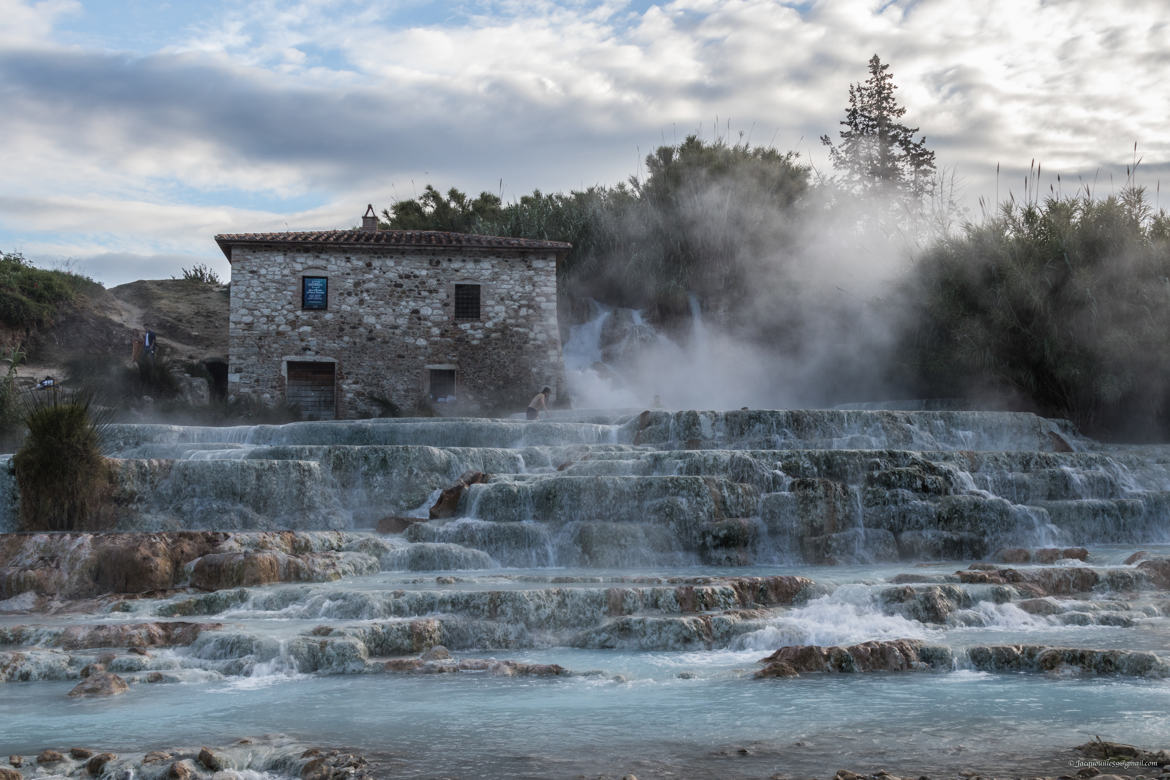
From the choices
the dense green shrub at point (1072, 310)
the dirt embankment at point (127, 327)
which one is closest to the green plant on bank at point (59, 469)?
the dirt embankment at point (127, 327)

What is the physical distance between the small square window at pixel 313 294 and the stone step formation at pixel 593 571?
21.7 ft

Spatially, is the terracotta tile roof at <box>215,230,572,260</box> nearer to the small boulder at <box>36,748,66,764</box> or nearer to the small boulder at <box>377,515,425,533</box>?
the small boulder at <box>377,515,425,533</box>

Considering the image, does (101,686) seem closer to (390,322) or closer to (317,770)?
(317,770)

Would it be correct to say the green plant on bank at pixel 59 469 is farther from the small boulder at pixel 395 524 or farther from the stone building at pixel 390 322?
the stone building at pixel 390 322

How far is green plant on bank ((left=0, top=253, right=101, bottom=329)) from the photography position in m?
20.4

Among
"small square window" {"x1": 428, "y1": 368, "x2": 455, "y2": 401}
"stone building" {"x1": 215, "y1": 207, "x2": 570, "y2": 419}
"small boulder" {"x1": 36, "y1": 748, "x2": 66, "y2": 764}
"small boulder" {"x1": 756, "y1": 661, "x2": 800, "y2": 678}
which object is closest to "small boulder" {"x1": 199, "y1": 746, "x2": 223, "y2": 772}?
"small boulder" {"x1": 36, "y1": 748, "x2": 66, "y2": 764}

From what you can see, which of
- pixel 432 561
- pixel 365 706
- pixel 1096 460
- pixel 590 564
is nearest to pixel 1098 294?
pixel 1096 460

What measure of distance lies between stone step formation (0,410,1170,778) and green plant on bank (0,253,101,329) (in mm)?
10032

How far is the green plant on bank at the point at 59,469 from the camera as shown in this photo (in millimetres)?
9438

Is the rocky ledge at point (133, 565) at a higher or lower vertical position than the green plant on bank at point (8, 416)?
lower

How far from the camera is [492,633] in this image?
623 cm

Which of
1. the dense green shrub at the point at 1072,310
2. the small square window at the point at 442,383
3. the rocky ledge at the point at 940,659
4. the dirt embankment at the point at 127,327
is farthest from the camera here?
the dirt embankment at the point at 127,327

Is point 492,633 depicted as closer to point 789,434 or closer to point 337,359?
point 789,434

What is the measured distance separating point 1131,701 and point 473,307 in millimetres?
16594
